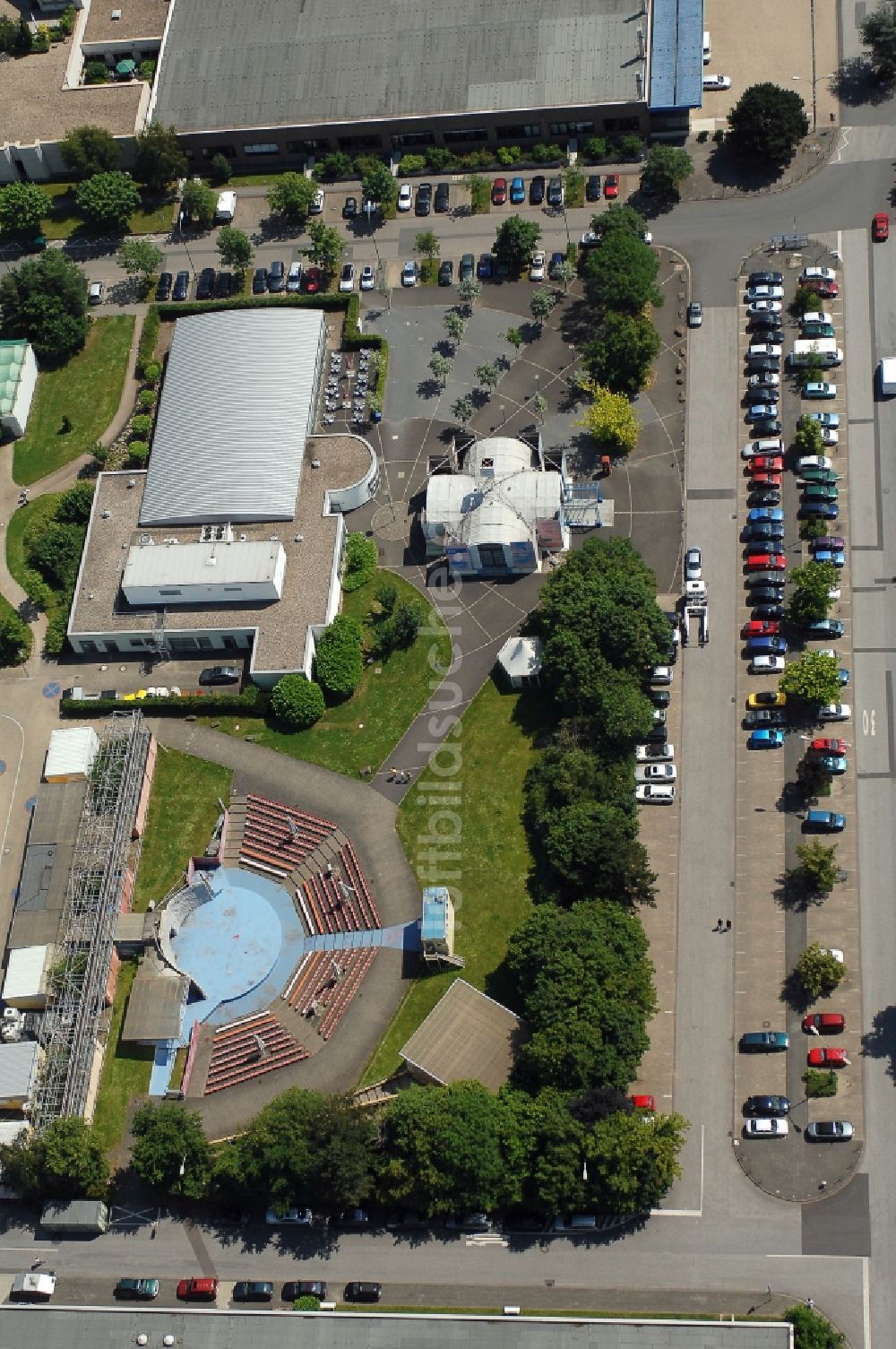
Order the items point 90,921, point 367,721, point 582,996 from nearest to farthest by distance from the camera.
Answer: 1. point 582,996
2. point 90,921
3. point 367,721

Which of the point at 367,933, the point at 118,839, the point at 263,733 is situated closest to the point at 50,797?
the point at 118,839

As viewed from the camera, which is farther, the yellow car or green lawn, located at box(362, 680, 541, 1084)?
the yellow car

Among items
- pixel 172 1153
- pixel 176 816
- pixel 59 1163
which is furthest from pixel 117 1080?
pixel 176 816

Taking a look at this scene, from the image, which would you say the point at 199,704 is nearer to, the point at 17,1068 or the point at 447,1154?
the point at 17,1068

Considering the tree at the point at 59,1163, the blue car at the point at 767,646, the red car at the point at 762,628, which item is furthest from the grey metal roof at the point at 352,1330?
the red car at the point at 762,628

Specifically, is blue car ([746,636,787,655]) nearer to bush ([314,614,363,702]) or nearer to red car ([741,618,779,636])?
red car ([741,618,779,636])

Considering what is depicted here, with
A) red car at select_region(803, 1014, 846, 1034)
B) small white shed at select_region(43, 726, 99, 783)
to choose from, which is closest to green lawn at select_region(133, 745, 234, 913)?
small white shed at select_region(43, 726, 99, 783)

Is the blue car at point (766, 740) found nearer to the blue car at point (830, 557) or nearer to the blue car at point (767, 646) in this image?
the blue car at point (767, 646)
